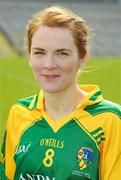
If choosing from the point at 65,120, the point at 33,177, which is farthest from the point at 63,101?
the point at 33,177

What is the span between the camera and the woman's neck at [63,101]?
171 cm

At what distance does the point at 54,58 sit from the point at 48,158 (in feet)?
1.05

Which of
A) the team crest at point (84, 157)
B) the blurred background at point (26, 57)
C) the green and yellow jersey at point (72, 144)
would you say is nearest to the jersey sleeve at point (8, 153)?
the green and yellow jersey at point (72, 144)

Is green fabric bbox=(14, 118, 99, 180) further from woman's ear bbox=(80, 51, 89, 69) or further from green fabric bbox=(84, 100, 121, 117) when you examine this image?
woman's ear bbox=(80, 51, 89, 69)

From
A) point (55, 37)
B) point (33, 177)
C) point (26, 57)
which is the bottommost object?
point (33, 177)

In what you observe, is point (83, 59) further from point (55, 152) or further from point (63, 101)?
point (55, 152)

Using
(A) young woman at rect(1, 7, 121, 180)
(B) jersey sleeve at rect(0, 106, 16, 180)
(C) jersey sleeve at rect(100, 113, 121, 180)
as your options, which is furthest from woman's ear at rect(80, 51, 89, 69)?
(B) jersey sleeve at rect(0, 106, 16, 180)

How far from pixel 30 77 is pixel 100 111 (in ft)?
13.0

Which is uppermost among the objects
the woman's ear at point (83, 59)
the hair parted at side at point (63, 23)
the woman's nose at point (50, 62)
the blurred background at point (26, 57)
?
the blurred background at point (26, 57)

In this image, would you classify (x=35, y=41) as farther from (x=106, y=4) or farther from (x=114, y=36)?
(x=106, y=4)

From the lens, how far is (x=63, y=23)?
1.62 m

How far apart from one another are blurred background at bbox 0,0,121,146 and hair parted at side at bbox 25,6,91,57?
0.74 metres

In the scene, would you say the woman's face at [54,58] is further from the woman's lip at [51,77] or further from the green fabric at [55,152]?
the green fabric at [55,152]

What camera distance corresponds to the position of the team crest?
1.63m
